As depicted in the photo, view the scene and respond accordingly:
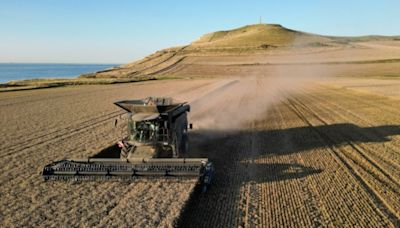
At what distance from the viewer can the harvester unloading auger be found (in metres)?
11.7

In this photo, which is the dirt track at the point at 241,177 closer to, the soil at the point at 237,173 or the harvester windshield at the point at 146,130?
the soil at the point at 237,173

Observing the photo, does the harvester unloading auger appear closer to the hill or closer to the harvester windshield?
the harvester windshield

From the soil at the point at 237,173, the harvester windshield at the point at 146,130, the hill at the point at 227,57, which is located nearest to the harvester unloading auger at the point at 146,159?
the harvester windshield at the point at 146,130

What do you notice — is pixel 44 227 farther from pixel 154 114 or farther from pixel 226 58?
pixel 226 58

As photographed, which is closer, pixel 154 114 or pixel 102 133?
pixel 154 114

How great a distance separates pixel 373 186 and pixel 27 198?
30.2 ft

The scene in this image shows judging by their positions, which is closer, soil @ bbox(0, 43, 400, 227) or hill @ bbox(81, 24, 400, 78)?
soil @ bbox(0, 43, 400, 227)

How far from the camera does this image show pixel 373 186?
11.3 metres

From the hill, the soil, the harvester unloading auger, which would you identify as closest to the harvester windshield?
the harvester unloading auger

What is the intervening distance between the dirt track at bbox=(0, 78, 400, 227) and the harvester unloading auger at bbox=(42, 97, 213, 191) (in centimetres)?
34

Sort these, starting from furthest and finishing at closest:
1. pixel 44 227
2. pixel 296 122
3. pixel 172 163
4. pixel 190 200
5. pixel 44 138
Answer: pixel 296 122
pixel 44 138
pixel 172 163
pixel 190 200
pixel 44 227

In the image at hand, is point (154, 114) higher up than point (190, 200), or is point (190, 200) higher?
point (154, 114)

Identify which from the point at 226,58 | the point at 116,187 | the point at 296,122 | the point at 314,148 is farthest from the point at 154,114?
the point at 226,58

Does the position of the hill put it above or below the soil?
above
